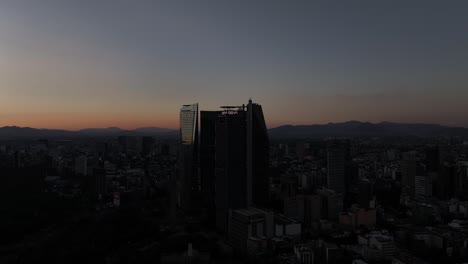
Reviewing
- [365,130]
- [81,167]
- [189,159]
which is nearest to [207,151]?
[189,159]

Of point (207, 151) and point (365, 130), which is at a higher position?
point (365, 130)

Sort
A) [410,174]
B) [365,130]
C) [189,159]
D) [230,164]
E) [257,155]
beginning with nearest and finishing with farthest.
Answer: [230,164], [257,155], [189,159], [410,174], [365,130]

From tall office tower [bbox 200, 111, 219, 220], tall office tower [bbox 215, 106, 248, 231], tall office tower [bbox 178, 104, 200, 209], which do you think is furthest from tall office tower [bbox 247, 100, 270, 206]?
tall office tower [bbox 178, 104, 200, 209]

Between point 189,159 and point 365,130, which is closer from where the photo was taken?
point 189,159

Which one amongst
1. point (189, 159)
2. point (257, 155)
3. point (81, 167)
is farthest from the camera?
point (81, 167)

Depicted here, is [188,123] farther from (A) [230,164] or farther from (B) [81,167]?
(B) [81,167]

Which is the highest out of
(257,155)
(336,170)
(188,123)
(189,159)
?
(188,123)

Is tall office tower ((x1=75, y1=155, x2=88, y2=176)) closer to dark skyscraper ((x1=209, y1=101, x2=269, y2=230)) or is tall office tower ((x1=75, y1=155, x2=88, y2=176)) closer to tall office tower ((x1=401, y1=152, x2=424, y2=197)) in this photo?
dark skyscraper ((x1=209, y1=101, x2=269, y2=230))

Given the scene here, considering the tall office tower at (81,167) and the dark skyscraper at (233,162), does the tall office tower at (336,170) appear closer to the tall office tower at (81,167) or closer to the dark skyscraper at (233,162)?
the dark skyscraper at (233,162)
